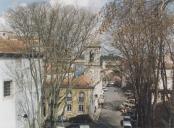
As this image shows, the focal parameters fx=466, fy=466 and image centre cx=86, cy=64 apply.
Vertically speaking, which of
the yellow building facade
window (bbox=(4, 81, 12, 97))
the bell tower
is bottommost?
the yellow building facade

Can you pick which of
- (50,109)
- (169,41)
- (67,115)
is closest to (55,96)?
(50,109)

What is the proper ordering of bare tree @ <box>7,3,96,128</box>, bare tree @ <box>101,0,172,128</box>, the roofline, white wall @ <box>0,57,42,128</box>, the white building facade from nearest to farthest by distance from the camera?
bare tree @ <box>101,0,172,128</box> < white wall @ <box>0,57,42,128</box> < the white building facade < the roofline < bare tree @ <box>7,3,96,128</box>

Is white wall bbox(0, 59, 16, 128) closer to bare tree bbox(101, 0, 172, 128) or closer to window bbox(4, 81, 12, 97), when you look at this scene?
window bbox(4, 81, 12, 97)

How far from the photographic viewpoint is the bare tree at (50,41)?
3344cm

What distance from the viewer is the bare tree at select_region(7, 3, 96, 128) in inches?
1316

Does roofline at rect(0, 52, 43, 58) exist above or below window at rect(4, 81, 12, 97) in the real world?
above

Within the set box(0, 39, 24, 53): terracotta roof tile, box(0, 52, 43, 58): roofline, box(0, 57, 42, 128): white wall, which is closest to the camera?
box(0, 57, 42, 128): white wall

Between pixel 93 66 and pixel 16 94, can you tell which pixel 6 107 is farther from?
pixel 93 66

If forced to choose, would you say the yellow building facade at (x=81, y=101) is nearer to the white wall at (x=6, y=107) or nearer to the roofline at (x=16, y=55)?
the roofline at (x=16, y=55)

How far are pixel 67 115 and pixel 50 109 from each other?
99.7 ft

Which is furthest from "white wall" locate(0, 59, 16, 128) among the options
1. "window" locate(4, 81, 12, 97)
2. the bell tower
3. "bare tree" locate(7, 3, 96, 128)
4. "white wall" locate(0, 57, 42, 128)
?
the bell tower

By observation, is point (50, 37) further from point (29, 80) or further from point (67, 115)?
point (67, 115)

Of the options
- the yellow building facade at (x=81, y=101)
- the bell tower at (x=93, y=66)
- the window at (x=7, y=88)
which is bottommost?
the yellow building facade at (x=81, y=101)

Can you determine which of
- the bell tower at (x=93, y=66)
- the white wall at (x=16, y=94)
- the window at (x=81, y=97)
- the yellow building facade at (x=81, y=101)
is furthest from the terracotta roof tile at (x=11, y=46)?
the window at (x=81, y=97)
